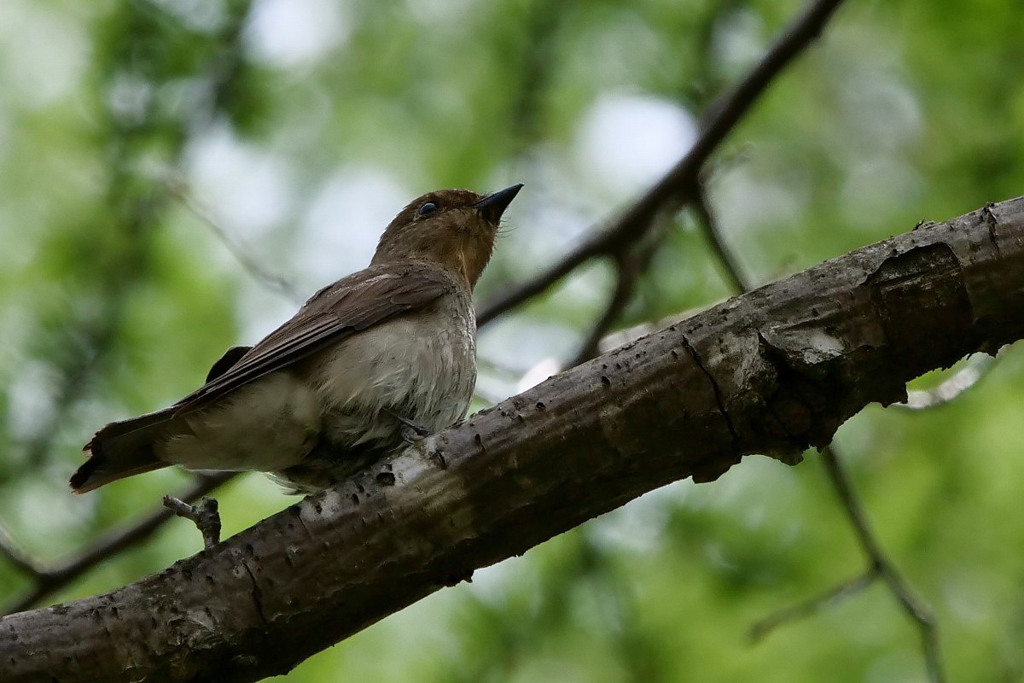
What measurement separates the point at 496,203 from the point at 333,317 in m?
1.60

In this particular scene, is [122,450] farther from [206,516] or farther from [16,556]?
[206,516]

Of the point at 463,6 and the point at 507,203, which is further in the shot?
the point at 463,6

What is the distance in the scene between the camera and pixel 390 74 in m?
7.66

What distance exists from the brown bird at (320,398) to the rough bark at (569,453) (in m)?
1.10

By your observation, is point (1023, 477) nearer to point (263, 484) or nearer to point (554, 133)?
point (554, 133)

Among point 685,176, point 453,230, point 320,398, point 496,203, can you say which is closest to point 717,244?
point 685,176

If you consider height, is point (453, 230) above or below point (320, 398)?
above

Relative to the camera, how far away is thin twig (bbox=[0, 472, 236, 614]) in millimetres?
5121

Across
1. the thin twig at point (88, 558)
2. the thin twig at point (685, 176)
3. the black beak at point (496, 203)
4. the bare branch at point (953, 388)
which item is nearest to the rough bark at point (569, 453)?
the thin twig at point (88, 558)

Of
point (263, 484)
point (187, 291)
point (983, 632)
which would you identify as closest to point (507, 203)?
point (187, 291)

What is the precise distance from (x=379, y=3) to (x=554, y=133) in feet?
5.43

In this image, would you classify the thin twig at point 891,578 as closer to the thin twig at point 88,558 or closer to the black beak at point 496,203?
the black beak at point 496,203

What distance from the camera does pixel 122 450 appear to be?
444 centimetres

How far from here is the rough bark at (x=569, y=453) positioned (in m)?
3.22
